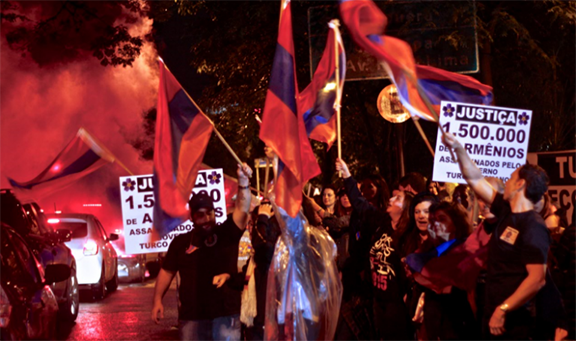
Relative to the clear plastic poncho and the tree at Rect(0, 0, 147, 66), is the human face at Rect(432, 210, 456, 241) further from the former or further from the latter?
the tree at Rect(0, 0, 147, 66)

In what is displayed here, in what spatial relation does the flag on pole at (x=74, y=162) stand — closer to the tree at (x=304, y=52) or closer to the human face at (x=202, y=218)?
the human face at (x=202, y=218)

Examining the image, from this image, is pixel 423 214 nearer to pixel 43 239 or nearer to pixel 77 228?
pixel 43 239

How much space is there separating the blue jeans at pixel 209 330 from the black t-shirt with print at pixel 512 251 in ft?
7.26

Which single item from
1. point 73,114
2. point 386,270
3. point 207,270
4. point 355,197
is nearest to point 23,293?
point 207,270

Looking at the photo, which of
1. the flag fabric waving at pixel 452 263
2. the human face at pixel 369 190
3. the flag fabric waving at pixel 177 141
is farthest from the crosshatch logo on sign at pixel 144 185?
the flag fabric waving at pixel 452 263

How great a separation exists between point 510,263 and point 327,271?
2261 millimetres

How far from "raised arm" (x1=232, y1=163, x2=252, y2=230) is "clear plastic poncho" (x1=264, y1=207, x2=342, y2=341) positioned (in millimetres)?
579

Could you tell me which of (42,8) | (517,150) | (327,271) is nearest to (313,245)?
(327,271)

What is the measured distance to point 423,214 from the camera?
776 cm

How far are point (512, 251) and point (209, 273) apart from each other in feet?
8.32

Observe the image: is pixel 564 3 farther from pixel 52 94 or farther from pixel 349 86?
pixel 52 94

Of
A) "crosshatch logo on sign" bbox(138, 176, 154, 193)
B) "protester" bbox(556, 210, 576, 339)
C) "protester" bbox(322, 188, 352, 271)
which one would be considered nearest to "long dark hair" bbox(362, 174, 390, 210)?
"protester" bbox(322, 188, 352, 271)

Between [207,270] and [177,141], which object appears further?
[177,141]

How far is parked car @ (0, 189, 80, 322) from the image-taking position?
13.3m
